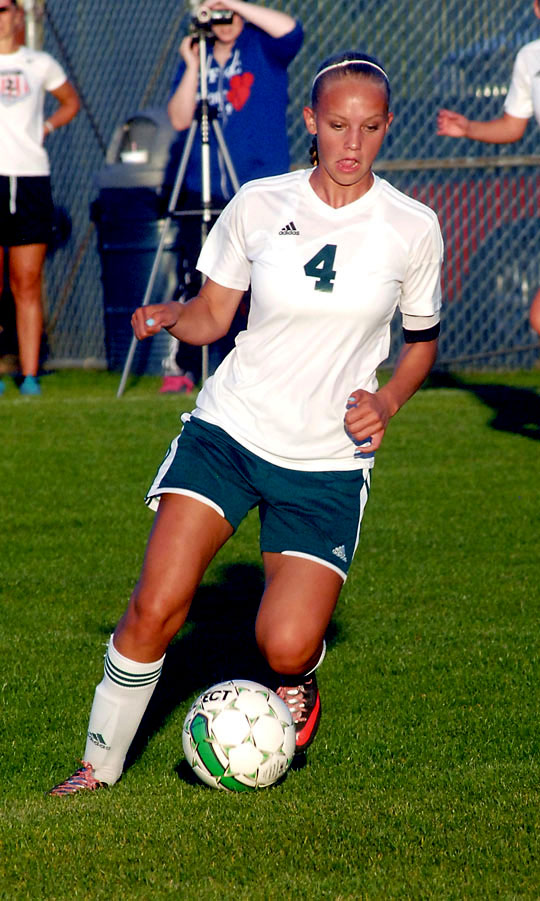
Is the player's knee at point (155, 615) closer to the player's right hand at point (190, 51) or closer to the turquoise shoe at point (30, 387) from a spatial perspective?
the player's right hand at point (190, 51)

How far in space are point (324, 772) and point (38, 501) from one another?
3.94 m

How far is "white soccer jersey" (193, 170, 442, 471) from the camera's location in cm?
385

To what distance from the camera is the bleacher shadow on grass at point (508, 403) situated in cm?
944

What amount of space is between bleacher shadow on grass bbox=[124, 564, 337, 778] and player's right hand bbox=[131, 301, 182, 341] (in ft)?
4.23

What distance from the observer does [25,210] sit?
9.96 metres

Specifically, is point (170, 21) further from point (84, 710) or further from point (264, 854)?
point (264, 854)

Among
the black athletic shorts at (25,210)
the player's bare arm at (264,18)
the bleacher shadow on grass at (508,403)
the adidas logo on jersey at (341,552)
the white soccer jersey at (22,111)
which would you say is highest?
the adidas logo on jersey at (341,552)

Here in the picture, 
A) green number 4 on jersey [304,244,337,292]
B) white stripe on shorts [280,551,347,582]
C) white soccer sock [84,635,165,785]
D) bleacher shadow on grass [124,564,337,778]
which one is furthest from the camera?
bleacher shadow on grass [124,564,337,778]

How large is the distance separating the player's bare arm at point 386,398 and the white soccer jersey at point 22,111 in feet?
21.9

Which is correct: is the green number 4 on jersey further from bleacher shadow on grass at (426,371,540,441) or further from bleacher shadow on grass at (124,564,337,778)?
bleacher shadow on grass at (426,371,540,441)

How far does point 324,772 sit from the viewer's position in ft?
12.5

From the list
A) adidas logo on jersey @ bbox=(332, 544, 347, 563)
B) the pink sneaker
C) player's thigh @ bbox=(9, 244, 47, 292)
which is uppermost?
adidas logo on jersey @ bbox=(332, 544, 347, 563)

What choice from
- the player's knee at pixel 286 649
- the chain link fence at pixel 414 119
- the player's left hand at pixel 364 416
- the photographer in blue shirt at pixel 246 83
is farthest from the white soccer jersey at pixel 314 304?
the chain link fence at pixel 414 119

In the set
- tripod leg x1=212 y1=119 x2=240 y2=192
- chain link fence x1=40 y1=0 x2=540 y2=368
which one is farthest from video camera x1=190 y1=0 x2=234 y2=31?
chain link fence x1=40 y1=0 x2=540 y2=368
